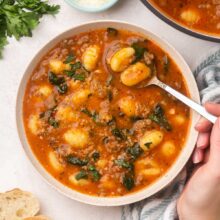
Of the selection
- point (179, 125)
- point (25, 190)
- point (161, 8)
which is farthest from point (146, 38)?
point (25, 190)

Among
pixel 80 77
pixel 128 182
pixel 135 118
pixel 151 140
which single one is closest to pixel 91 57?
pixel 80 77

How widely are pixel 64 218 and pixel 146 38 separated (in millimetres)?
888

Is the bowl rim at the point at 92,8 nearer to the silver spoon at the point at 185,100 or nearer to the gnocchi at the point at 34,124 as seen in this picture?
the silver spoon at the point at 185,100

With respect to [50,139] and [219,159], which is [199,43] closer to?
→ [219,159]

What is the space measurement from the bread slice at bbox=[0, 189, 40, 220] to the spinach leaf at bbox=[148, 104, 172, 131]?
2.11 feet

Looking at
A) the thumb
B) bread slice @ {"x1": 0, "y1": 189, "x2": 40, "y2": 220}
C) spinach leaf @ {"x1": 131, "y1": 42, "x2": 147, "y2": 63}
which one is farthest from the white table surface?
the thumb

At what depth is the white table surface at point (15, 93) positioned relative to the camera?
8.80ft

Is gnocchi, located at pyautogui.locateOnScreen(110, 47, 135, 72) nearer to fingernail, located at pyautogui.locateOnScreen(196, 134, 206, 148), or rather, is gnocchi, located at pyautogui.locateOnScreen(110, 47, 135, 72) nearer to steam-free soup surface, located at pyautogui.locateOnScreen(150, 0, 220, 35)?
steam-free soup surface, located at pyautogui.locateOnScreen(150, 0, 220, 35)

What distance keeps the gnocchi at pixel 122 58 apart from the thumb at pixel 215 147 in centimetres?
45

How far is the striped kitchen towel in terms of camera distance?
8.49 feet

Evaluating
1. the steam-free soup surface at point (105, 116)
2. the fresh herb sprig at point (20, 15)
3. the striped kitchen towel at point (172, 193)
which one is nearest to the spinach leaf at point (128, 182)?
the steam-free soup surface at point (105, 116)

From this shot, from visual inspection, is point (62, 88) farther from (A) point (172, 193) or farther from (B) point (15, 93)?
(A) point (172, 193)

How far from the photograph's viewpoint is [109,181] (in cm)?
257

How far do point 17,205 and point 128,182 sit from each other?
531 mm
